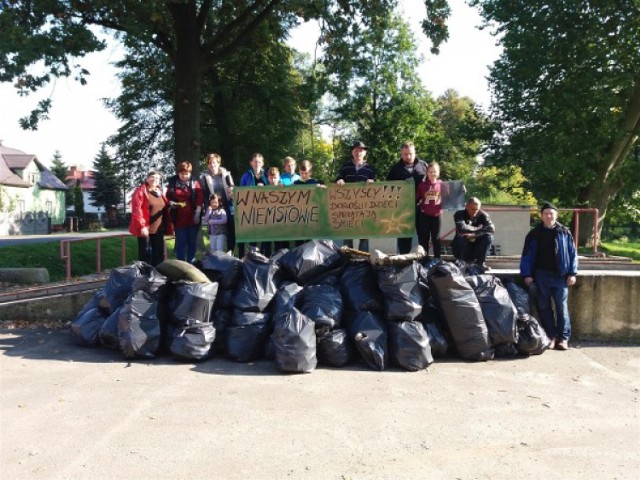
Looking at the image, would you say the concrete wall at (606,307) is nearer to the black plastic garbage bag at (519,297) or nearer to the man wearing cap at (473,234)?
the black plastic garbage bag at (519,297)

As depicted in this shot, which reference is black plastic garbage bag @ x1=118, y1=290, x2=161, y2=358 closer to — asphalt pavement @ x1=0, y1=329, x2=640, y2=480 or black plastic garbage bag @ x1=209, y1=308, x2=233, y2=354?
asphalt pavement @ x1=0, y1=329, x2=640, y2=480

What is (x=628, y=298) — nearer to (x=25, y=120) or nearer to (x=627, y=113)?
(x=25, y=120)

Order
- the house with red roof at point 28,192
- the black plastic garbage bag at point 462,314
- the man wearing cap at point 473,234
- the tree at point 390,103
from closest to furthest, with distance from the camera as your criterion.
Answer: the black plastic garbage bag at point 462,314
the man wearing cap at point 473,234
the tree at point 390,103
the house with red roof at point 28,192

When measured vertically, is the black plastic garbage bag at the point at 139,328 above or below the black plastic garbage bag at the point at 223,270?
below

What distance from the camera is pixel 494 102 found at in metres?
23.6

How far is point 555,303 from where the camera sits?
251 inches

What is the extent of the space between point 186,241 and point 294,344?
9.79ft

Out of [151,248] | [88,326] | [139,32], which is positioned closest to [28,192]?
[139,32]

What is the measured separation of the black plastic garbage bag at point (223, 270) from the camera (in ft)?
20.7

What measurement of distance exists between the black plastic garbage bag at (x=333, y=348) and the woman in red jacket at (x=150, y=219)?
3.02 meters

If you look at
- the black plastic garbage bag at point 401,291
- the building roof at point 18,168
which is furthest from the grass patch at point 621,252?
the building roof at point 18,168

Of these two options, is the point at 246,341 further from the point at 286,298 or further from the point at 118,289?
the point at 118,289

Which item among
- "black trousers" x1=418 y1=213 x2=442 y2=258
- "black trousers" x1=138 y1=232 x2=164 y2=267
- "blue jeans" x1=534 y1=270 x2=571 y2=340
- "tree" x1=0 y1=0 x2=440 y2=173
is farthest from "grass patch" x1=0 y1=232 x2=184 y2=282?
"blue jeans" x1=534 y1=270 x2=571 y2=340

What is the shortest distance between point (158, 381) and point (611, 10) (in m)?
20.2
